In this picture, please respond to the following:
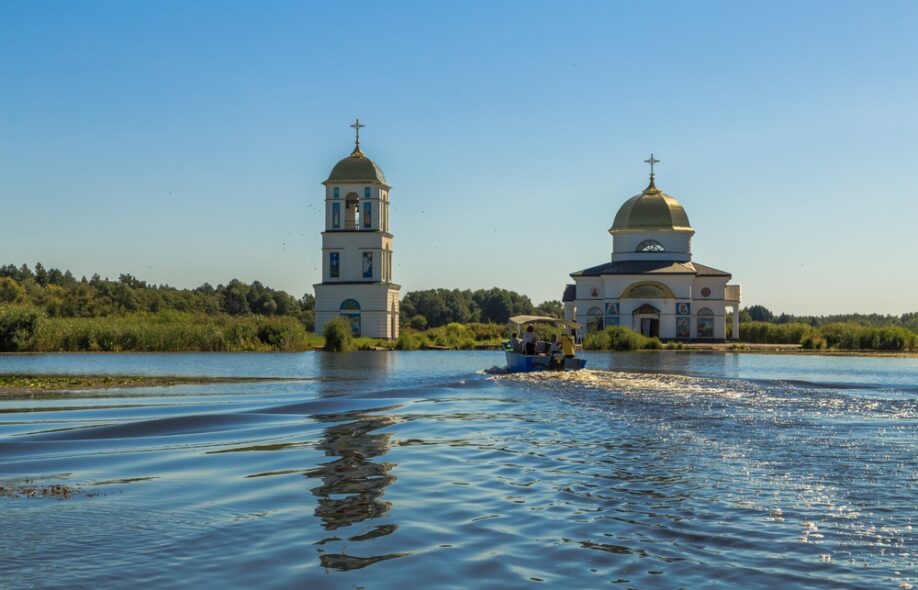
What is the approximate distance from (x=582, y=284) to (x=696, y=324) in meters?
9.11

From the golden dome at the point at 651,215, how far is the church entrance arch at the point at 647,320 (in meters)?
8.28

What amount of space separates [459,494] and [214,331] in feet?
170

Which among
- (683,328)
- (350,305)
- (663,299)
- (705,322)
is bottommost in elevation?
(683,328)

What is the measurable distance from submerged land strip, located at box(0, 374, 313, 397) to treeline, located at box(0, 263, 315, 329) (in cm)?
3771

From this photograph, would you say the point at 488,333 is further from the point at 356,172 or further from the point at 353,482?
the point at 353,482

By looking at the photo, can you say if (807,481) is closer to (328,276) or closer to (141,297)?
(328,276)

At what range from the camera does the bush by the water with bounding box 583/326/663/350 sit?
67.5 m

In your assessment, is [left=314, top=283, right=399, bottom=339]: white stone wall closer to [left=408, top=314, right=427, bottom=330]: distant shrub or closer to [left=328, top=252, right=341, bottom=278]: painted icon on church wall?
[left=328, top=252, right=341, bottom=278]: painted icon on church wall

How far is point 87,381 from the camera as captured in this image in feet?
101

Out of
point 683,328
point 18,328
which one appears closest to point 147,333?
point 18,328

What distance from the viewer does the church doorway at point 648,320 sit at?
77.1m

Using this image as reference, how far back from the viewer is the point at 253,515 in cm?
1104

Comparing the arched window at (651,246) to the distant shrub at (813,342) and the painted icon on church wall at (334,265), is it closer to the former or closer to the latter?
the distant shrub at (813,342)

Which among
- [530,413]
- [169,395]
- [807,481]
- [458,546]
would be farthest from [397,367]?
[458,546]
